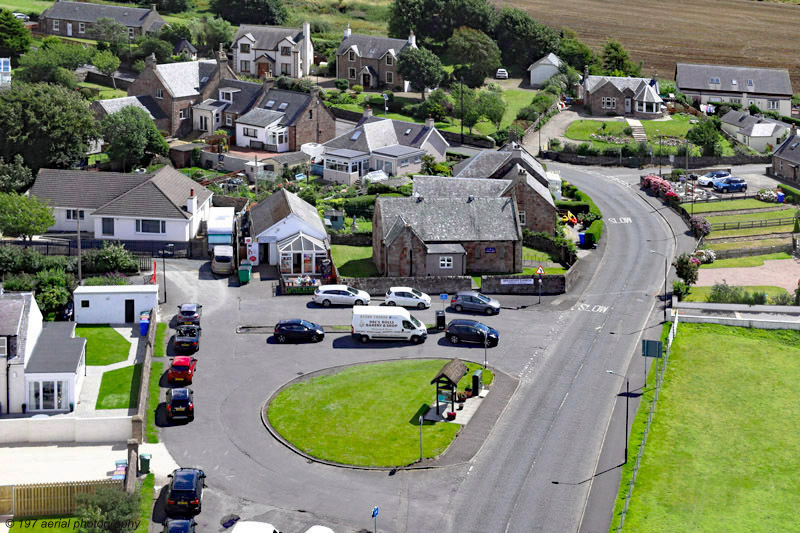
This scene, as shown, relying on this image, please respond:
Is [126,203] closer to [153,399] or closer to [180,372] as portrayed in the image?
[180,372]

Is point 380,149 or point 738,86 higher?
point 738,86

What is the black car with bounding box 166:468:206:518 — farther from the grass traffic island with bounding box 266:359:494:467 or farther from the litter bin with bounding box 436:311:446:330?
the litter bin with bounding box 436:311:446:330

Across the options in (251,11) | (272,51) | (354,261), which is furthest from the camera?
(251,11)

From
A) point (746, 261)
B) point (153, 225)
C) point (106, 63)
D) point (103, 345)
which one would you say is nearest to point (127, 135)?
point (153, 225)

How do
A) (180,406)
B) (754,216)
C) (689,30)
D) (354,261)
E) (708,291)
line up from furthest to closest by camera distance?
(689,30), (754,216), (354,261), (708,291), (180,406)

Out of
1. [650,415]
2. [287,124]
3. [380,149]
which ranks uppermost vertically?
[287,124]

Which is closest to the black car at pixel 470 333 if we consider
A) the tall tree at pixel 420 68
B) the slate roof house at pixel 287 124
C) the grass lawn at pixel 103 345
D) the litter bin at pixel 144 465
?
the grass lawn at pixel 103 345
